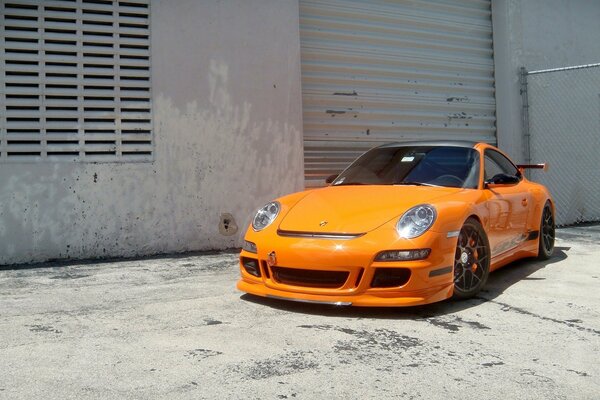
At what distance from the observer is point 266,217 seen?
14.8ft

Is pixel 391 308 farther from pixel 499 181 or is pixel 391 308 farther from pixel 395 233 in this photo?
pixel 499 181

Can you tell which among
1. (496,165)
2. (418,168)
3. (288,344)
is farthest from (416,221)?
(496,165)

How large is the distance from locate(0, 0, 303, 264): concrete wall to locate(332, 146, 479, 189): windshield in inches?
86.7

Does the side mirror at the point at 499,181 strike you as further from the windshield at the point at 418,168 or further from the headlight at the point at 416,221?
the headlight at the point at 416,221

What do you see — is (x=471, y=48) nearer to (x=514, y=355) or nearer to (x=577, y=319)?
(x=577, y=319)

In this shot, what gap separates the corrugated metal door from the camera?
8141 mm

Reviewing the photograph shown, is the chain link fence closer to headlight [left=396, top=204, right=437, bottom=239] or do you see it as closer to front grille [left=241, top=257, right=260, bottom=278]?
headlight [left=396, top=204, right=437, bottom=239]

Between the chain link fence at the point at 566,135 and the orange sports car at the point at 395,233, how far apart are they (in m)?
4.68

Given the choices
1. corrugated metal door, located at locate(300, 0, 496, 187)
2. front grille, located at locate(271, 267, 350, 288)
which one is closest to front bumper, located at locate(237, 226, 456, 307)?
front grille, located at locate(271, 267, 350, 288)

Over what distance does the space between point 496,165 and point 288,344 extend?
3.11m

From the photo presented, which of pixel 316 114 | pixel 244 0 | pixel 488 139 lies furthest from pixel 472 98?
pixel 244 0

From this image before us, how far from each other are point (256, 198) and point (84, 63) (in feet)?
8.04

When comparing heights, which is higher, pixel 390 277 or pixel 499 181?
pixel 499 181

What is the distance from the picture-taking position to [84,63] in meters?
6.61
